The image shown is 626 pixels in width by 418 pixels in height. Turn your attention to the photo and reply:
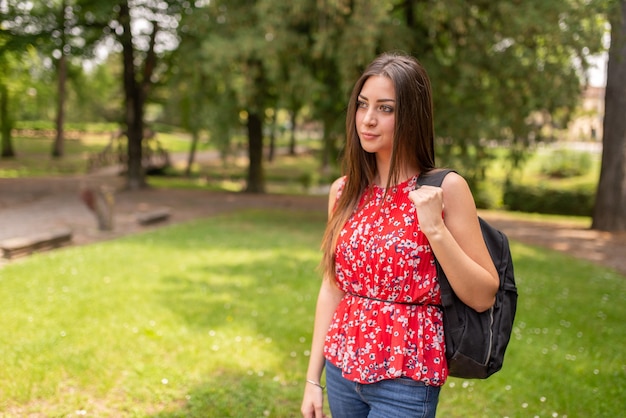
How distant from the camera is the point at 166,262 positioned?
9.31 m

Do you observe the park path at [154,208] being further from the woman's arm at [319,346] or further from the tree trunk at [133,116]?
the woman's arm at [319,346]

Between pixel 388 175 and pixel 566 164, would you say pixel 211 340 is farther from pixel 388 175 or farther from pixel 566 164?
pixel 566 164

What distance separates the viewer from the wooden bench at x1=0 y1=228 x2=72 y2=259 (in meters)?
9.60

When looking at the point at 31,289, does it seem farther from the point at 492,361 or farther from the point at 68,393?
the point at 492,361

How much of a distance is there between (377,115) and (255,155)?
19635 millimetres

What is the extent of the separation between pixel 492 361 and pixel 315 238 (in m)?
10.4

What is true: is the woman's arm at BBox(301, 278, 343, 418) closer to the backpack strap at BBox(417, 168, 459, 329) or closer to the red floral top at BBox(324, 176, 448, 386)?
the red floral top at BBox(324, 176, 448, 386)

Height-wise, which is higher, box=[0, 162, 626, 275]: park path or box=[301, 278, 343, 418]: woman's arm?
box=[301, 278, 343, 418]: woman's arm

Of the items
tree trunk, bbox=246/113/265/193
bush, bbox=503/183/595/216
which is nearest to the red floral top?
tree trunk, bbox=246/113/265/193

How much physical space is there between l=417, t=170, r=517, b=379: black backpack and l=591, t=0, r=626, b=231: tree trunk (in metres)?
14.1

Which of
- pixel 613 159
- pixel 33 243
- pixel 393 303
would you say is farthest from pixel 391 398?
pixel 613 159

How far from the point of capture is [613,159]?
1494 centimetres

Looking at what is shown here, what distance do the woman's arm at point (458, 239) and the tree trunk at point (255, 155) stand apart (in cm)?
1914

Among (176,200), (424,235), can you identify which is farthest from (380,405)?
(176,200)
